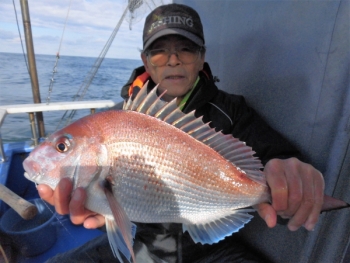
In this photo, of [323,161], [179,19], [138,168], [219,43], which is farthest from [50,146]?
[219,43]

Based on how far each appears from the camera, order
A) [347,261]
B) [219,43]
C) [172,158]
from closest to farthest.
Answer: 1. [172,158]
2. [347,261]
3. [219,43]

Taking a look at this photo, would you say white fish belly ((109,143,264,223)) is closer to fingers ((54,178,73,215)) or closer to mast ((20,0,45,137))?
fingers ((54,178,73,215))

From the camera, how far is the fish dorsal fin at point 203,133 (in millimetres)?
1143

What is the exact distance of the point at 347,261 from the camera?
1.30 meters

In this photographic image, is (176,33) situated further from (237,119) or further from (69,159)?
(69,159)

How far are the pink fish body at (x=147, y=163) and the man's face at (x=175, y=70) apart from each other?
0.71 m

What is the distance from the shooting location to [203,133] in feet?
3.76

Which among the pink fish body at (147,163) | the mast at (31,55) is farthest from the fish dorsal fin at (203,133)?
the mast at (31,55)

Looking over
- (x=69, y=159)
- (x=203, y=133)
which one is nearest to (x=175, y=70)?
(x=203, y=133)

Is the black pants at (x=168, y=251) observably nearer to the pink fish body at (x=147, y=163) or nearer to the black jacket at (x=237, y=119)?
the pink fish body at (x=147, y=163)

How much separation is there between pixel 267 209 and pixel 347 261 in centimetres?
63

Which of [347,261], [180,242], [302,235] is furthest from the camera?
[180,242]

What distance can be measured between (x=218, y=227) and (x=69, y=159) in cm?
77

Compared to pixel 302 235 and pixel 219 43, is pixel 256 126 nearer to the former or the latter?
pixel 302 235
